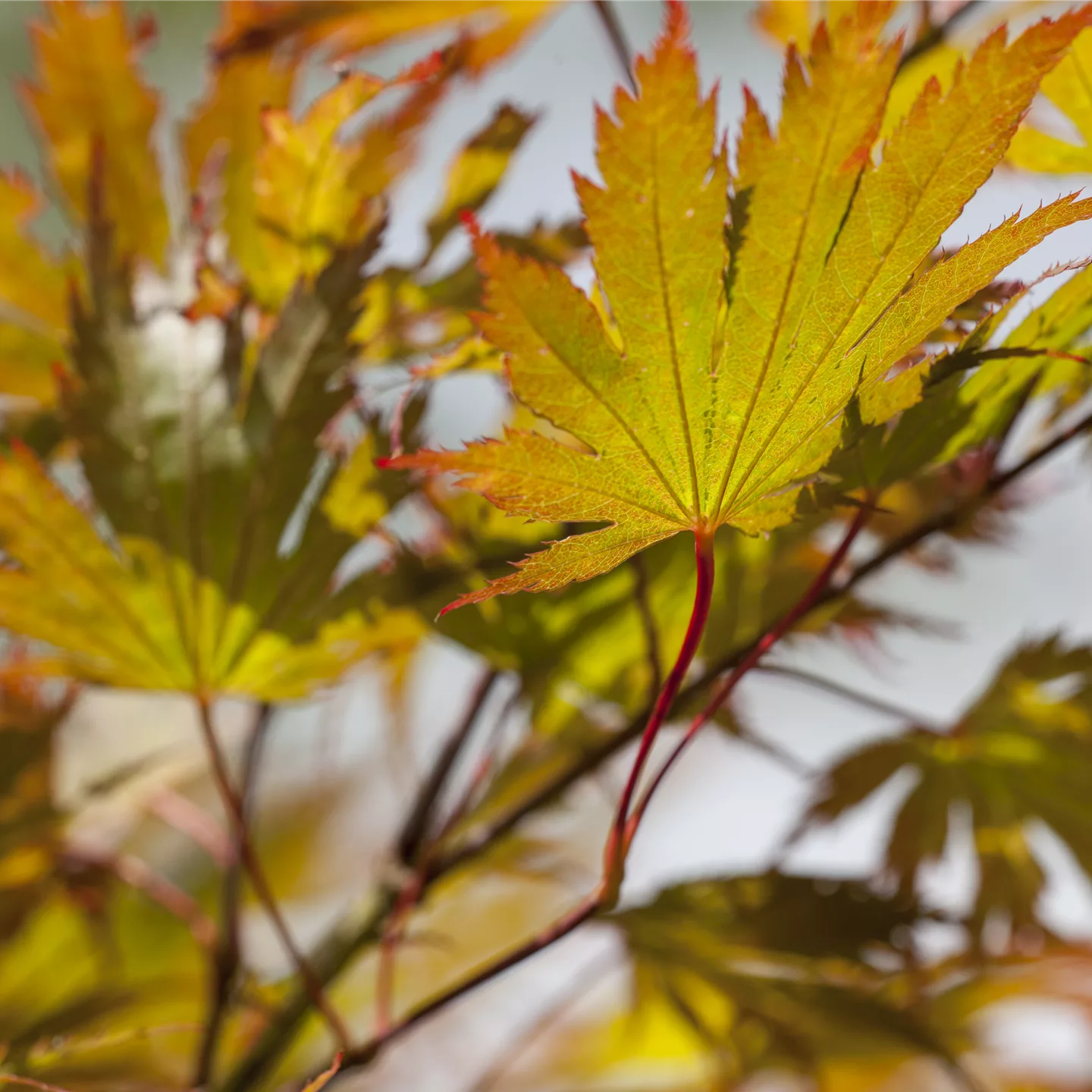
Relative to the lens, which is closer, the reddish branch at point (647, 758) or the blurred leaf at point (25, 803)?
the reddish branch at point (647, 758)

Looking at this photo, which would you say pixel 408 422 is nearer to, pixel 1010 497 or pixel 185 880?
pixel 1010 497

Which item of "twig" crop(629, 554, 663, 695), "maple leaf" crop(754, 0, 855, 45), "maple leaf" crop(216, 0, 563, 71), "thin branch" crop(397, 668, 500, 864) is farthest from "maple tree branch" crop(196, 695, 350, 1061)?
"maple leaf" crop(754, 0, 855, 45)

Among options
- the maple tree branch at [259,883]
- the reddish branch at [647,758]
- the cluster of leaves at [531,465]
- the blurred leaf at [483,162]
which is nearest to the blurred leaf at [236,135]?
the cluster of leaves at [531,465]

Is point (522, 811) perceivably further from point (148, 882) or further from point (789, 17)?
point (789, 17)

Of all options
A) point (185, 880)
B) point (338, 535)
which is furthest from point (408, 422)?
point (185, 880)

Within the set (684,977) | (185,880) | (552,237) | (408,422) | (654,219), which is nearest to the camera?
(654,219)

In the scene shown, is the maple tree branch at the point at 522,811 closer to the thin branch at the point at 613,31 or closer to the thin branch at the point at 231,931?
the thin branch at the point at 231,931

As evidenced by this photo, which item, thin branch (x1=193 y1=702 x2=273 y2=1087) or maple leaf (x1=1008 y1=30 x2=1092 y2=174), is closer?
maple leaf (x1=1008 y1=30 x2=1092 y2=174)

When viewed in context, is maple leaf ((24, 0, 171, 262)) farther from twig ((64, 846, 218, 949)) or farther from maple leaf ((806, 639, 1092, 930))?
maple leaf ((806, 639, 1092, 930))
